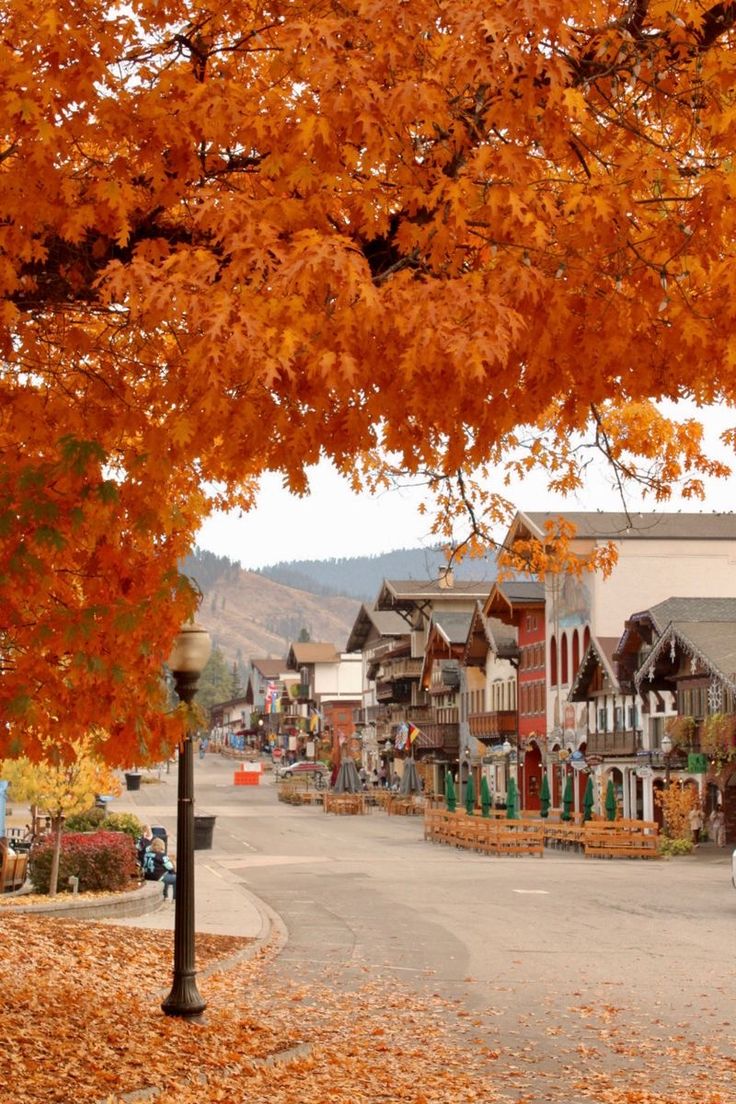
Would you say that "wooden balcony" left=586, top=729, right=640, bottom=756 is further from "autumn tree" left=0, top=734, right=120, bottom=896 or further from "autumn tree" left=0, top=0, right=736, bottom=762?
"autumn tree" left=0, top=0, right=736, bottom=762

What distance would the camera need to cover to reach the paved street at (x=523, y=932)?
48.0 ft

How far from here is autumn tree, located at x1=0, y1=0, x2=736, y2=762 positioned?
7051mm

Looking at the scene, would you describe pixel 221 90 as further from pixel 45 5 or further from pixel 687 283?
pixel 687 283

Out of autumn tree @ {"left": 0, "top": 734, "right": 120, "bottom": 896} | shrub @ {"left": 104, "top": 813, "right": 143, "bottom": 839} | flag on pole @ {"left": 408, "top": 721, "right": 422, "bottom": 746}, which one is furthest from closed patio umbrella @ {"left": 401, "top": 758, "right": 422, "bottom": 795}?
autumn tree @ {"left": 0, "top": 734, "right": 120, "bottom": 896}

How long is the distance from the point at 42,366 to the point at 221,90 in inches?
117

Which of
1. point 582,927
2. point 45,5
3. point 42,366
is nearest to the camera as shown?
point 45,5

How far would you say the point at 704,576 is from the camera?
6203cm

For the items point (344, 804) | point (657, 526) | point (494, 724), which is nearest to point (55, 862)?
point (657, 526)

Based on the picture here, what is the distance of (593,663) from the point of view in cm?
5903

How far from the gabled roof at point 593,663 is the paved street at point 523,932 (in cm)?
1235

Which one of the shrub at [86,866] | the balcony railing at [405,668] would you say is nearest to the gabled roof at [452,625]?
the balcony railing at [405,668]

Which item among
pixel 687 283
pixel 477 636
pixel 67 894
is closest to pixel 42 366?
pixel 687 283

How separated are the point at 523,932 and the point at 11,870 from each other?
9.47 metres

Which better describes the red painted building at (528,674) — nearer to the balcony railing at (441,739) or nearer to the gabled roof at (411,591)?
the balcony railing at (441,739)
